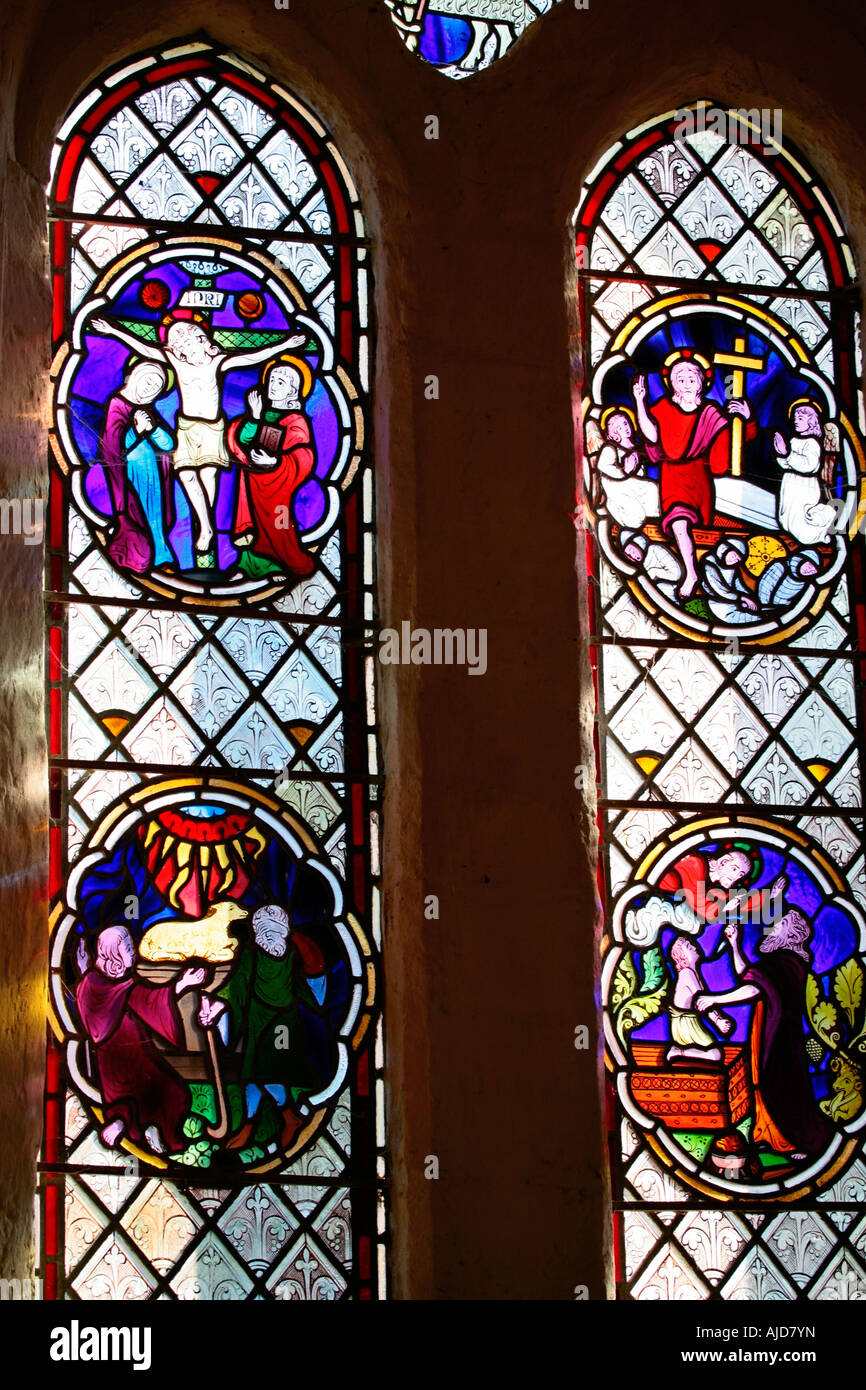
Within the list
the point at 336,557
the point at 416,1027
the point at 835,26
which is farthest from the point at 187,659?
the point at 835,26

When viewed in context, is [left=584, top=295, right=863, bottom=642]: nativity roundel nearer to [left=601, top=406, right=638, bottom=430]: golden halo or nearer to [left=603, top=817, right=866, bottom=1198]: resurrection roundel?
[left=601, top=406, right=638, bottom=430]: golden halo

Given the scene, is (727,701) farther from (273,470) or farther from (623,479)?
(273,470)

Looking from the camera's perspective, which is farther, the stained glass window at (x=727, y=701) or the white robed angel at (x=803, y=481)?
the white robed angel at (x=803, y=481)

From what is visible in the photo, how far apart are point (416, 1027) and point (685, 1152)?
803 mm

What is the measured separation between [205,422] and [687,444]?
141 cm

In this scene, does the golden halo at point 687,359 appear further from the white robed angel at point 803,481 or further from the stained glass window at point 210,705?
the stained glass window at point 210,705

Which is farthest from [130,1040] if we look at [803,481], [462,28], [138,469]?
[462,28]

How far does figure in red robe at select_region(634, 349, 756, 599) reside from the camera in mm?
7285

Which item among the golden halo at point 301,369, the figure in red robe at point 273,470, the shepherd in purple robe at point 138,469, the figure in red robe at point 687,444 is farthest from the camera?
the figure in red robe at point 687,444

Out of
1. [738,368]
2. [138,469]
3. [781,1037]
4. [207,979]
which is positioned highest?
[738,368]

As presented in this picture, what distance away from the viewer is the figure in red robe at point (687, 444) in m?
7.29

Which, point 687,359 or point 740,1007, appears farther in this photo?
point 687,359

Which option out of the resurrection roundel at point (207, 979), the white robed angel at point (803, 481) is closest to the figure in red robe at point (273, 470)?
the resurrection roundel at point (207, 979)

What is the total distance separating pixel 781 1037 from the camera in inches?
270
